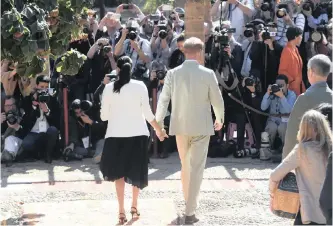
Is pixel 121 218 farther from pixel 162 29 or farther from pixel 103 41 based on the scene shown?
pixel 162 29

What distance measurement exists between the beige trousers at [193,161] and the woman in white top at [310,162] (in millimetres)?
1955

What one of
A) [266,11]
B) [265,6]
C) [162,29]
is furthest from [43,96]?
[266,11]

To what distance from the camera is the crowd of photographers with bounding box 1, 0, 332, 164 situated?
398 inches

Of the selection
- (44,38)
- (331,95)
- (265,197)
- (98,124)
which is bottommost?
(265,197)

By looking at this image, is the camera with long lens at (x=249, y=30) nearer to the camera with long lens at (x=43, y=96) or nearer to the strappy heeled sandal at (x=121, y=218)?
the camera with long lens at (x=43, y=96)

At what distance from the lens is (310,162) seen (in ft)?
15.8

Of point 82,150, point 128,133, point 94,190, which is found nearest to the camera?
point 128,133

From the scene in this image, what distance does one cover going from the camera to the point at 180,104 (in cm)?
696

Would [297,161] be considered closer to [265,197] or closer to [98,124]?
[265,197]

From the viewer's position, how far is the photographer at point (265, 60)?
10586 millimetres

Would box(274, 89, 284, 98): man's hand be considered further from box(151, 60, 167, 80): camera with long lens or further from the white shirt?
the white shirt

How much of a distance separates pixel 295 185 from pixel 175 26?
24.1 ft

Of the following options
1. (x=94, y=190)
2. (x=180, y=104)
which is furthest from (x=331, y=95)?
(x=94, y=190)

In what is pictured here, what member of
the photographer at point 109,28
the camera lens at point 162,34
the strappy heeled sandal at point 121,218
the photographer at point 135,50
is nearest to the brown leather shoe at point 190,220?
the strappy heeled sandal at point 121,218
